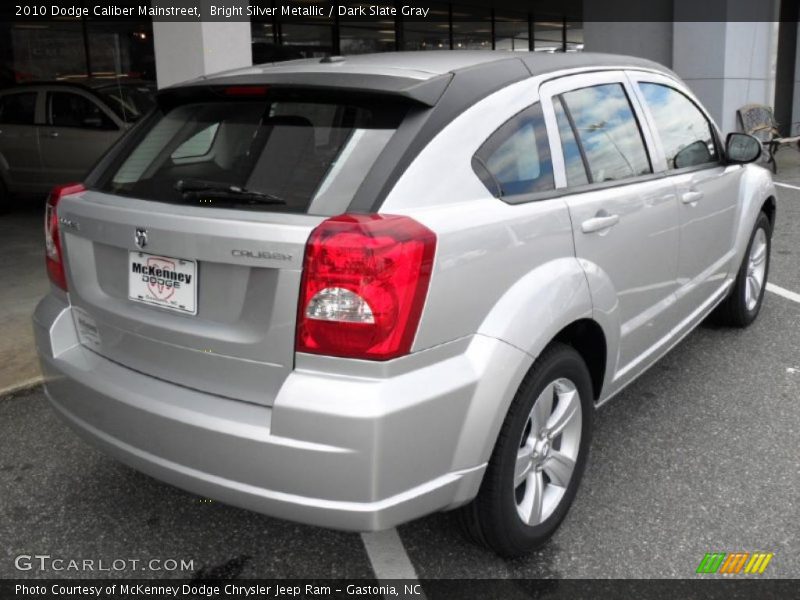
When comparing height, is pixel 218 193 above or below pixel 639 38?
below

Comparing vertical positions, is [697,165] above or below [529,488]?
above

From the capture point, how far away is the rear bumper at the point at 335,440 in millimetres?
2066

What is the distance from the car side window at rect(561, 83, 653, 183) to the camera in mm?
2964

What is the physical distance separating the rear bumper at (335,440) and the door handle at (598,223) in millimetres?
655

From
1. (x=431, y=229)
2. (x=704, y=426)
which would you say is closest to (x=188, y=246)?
(x=431, y=229)

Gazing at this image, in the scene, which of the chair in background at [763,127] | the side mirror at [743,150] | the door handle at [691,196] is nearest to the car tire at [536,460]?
the door handle at [691,196]

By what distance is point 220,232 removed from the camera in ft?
7.20

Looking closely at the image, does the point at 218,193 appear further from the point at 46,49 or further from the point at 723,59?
the point at 46,49

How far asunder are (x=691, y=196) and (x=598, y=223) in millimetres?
1044

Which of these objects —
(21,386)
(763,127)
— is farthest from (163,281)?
(763,127)

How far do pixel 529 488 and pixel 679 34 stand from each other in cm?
1140

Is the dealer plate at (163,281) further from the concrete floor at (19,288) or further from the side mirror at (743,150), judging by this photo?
the side mirror at (743,150)

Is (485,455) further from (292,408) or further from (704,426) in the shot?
(704,426)

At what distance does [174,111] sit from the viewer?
289 centimetres
